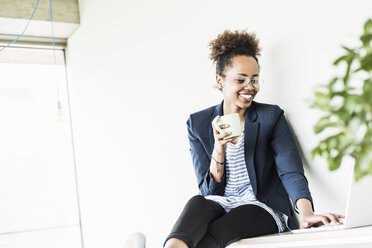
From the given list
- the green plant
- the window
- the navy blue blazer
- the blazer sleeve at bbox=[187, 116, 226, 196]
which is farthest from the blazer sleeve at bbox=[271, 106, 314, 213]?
the window

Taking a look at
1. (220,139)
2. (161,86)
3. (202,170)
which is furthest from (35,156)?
(220,139)

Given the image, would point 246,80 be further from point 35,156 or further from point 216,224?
point 35,156

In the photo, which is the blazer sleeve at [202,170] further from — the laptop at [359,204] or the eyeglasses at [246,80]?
the laptop at [359,204]

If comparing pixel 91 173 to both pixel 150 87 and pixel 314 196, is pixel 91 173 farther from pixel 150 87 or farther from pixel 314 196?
pixel 314 196

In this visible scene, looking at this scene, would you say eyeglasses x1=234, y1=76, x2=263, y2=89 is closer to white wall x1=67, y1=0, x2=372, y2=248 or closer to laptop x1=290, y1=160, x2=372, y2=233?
white wall x1=67, y1=0, x2=372, y2=248

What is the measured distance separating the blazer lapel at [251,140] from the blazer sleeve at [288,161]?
74 mm

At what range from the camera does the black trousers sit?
1590 millimetres

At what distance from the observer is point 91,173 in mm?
3715

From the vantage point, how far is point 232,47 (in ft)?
6.37

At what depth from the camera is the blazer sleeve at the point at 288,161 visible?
1691 millimetres

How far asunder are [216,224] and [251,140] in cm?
37

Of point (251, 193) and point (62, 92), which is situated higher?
point (62, 92)

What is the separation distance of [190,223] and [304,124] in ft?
1.89

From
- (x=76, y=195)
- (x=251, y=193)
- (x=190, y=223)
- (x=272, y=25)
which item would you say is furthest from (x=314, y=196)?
(x=76, y=195)
